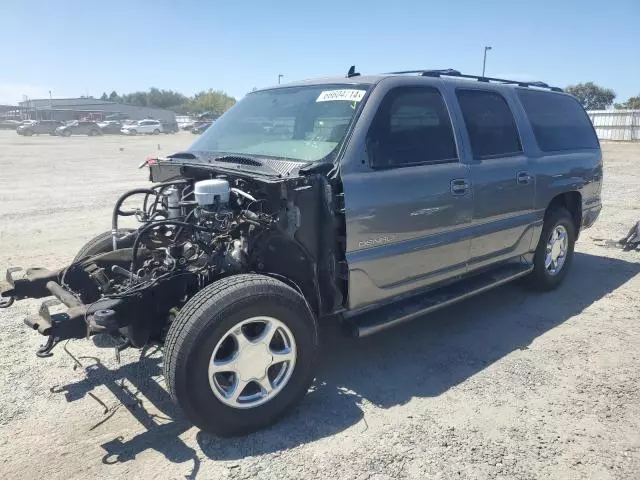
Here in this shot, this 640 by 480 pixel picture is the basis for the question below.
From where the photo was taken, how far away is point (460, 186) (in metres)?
3.98

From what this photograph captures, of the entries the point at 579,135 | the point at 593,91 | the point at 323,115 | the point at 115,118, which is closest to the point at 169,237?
the point at 323,115

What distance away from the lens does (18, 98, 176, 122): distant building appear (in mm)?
68312

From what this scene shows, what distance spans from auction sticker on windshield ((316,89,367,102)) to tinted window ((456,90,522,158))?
1.03 metres

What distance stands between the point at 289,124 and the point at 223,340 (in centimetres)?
180

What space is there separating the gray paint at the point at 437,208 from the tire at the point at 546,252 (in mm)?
221

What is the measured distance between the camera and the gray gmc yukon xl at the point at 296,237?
291 centimetres

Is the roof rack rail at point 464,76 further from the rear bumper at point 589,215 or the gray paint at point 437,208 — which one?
the rear bumper at point 589,215

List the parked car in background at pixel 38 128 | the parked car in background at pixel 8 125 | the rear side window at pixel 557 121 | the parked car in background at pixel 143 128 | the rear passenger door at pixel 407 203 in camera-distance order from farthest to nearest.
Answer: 1. the parked car in background at pixel 8 125
2. the parked car in background at pixel 143 128
3. the parked car in background at pixel 38 128
4. the rear side window at pixel 557 121
5. the rear passenger door at pixel 407 203

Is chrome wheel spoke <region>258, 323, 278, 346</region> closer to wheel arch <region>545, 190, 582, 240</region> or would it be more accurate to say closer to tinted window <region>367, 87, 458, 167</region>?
tinted window <region>367, 87, 458, 167</region>

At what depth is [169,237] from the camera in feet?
12.7

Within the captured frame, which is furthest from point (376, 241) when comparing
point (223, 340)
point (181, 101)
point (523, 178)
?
point (181, 101)

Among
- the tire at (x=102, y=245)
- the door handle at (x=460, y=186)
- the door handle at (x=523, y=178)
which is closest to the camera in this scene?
the door handle at (x=460, y=186)

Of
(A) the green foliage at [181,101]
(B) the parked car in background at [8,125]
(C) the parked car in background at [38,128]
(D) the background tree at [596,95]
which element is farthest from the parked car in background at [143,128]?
(D) the background tree at [596,95]

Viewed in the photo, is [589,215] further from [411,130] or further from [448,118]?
[411,130]
